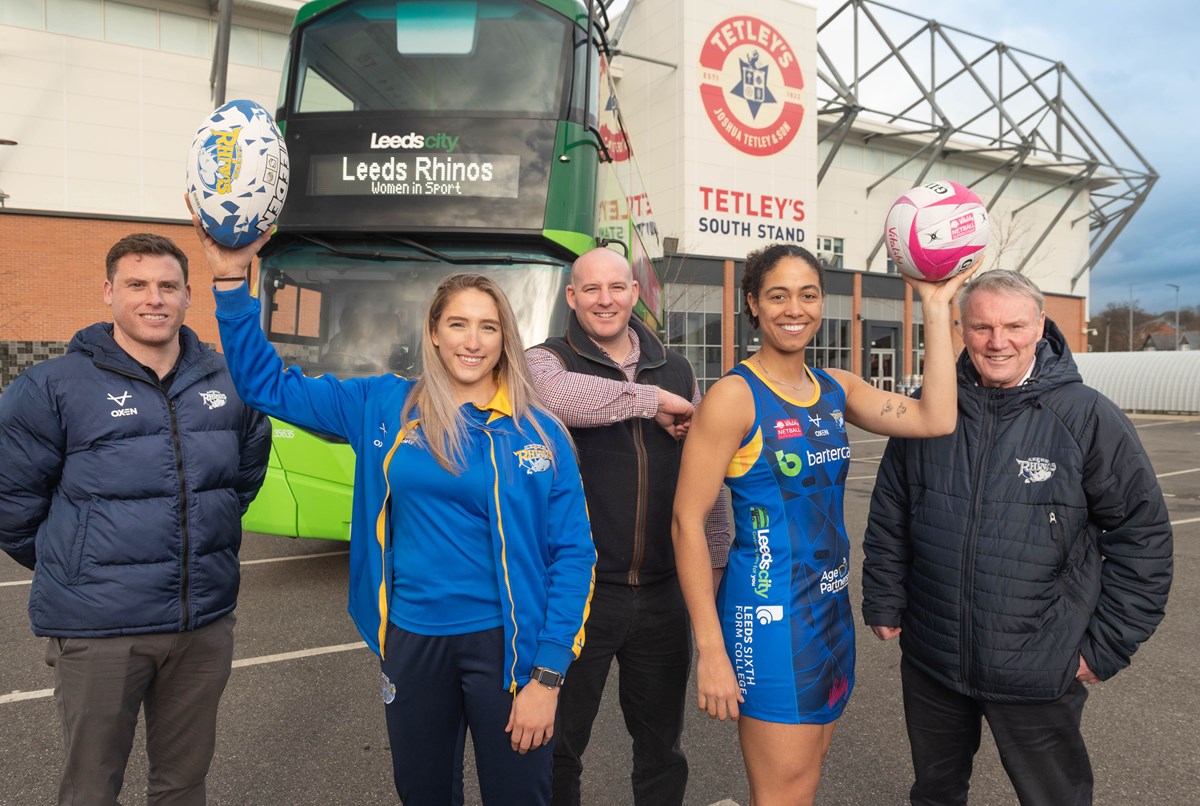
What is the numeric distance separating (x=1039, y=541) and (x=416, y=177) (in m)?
4.63

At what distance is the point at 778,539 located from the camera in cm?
212

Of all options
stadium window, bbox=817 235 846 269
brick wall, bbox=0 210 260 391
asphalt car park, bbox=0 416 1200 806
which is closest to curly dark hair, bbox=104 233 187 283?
asphalt car park, bbox=0 416 1200 806

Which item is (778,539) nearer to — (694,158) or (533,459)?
(533,459)

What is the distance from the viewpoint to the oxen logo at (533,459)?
2.02 meters

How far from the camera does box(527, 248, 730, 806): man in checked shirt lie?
246cm

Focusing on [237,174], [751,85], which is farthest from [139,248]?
[751,85]

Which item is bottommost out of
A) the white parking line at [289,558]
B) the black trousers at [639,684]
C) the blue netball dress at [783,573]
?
the white parking line at [289,558]

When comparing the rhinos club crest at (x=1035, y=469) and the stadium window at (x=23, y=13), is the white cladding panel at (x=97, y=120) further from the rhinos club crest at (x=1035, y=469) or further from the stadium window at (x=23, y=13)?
the rhinos club crest at (x=1035, y=469)

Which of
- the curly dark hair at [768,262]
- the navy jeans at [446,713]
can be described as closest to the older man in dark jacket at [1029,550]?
the curly dark hair at [768,262]

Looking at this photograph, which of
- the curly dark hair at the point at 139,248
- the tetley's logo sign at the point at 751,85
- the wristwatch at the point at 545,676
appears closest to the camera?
the wristwatch at the point at 545,676

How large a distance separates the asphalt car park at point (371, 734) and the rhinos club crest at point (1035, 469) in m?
1.61

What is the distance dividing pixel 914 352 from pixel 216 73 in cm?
2763

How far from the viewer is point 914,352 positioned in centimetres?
3284

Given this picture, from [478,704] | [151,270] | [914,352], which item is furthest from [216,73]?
[914,352]
